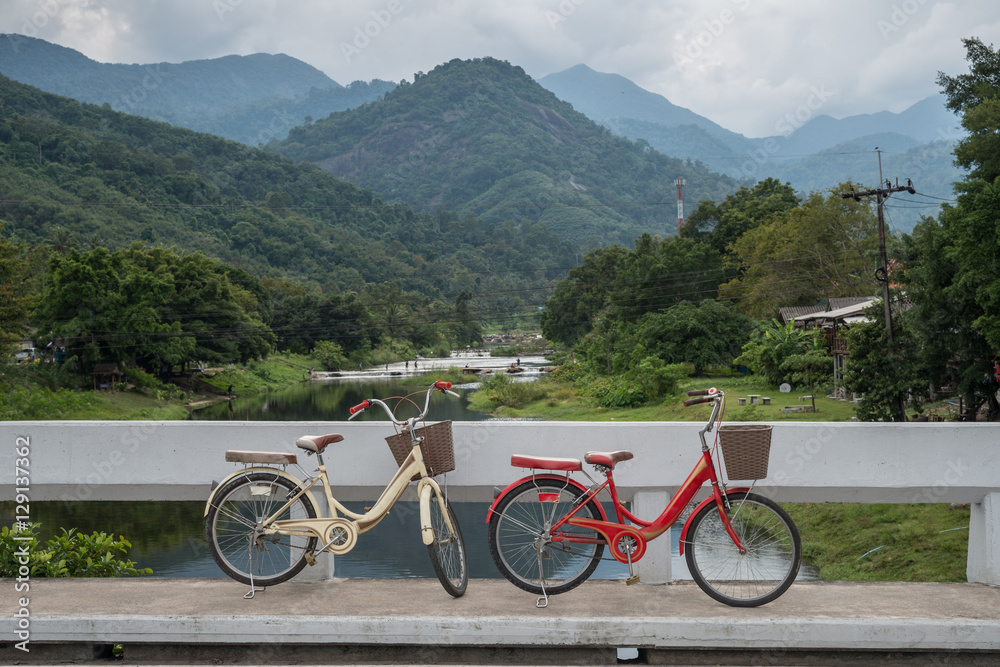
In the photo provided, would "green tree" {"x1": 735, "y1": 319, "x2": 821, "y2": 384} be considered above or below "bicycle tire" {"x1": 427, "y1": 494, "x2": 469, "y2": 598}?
below

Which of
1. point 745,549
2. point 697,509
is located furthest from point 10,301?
point 745,549

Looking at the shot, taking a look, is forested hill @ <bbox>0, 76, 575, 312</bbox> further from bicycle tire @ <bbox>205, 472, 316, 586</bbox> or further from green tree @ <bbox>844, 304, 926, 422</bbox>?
bicycle tire @ <bbox>205, 472, 316, 586</bbox>

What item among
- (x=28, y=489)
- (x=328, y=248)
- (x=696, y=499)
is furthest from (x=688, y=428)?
(x=328, y=248)

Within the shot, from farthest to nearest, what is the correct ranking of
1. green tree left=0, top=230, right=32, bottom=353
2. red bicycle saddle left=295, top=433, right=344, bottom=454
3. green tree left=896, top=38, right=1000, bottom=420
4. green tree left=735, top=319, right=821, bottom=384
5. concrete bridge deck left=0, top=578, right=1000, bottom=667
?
green tree left=735, top=319, right=821, bottom=384 → green tree left=0, top=230, right=32, bottom=353 → green tree left=896, top=38, right=1000, bottom=420 → red bicycle saddle left=295, top=433, right=344, bottom=454 → concrete bridge deck left=0, top=578, right=1000, bottom=667

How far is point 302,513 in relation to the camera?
164 inches

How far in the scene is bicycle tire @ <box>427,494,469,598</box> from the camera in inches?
151

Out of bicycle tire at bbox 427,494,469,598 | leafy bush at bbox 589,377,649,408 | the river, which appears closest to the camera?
bicycle tire at bbox 427,494,469,598

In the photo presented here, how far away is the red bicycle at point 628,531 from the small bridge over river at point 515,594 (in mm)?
131

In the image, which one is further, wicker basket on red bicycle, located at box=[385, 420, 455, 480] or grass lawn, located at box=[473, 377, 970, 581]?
grass lawn, located at box=[473, 377, 970, 581]

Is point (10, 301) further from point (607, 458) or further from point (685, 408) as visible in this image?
point (607, 458)

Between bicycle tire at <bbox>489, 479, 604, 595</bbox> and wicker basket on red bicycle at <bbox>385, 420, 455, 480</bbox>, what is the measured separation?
35cm

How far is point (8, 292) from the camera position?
122 feet

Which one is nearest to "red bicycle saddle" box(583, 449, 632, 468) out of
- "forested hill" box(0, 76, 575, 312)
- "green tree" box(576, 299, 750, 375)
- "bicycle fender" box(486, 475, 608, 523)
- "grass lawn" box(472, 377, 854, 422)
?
"bicycle fender" box(486, 475, 608, 523)

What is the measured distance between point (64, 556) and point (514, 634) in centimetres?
290
